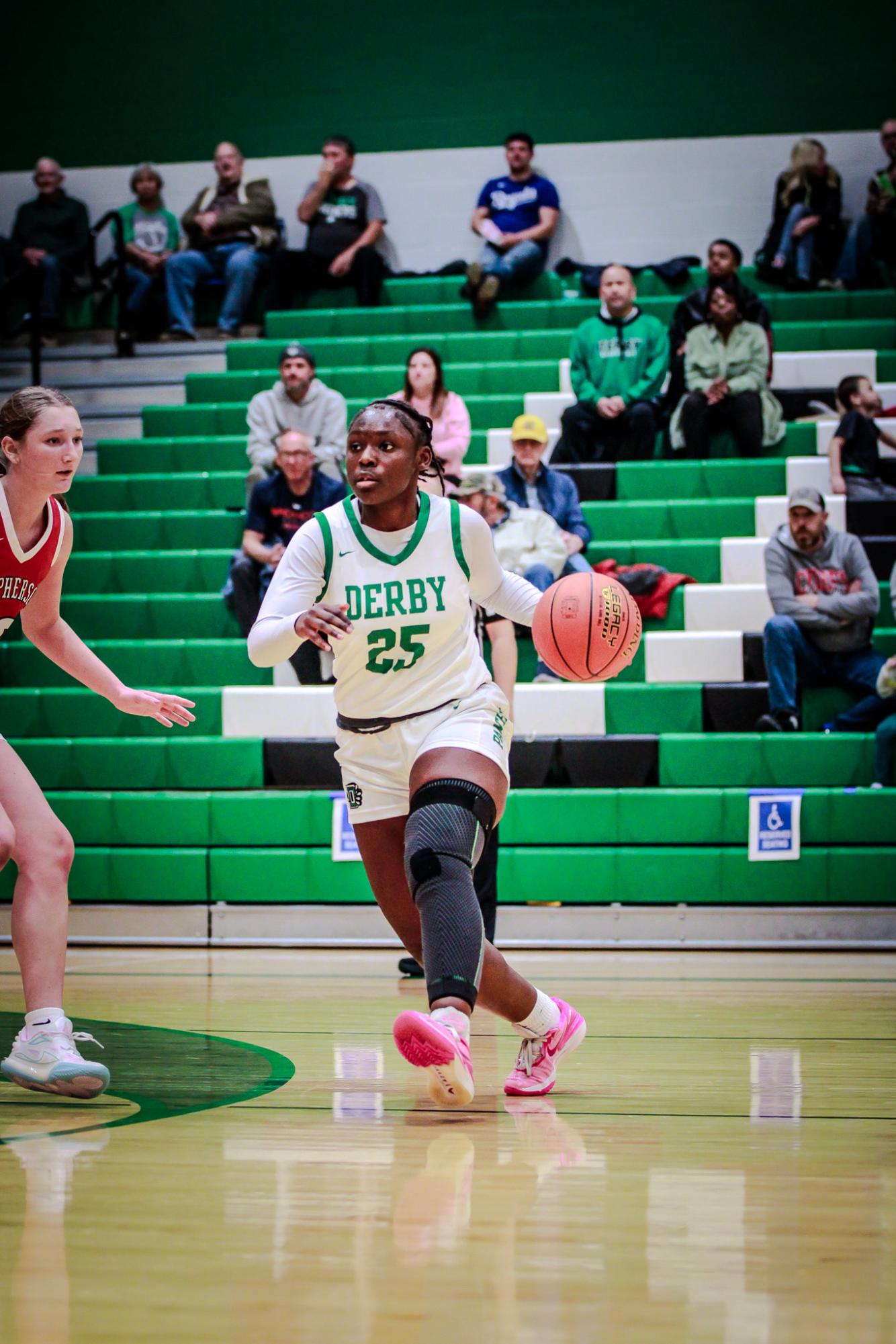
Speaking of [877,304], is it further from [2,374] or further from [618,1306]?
[618,1306]

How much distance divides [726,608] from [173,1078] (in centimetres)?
469

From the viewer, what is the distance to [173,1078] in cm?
323

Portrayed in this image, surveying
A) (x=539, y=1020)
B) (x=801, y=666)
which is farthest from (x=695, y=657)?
(x=539, y=1020)

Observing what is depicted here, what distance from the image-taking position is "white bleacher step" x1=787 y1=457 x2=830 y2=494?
795cm

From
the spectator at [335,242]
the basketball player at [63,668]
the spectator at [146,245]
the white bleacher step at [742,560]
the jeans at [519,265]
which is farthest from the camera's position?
the spectator at [146,245]

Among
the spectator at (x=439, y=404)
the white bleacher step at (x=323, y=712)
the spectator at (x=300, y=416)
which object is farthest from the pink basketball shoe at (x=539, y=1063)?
the spectator at (x=300, y=416)

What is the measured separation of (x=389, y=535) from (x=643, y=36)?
8630 millimetres

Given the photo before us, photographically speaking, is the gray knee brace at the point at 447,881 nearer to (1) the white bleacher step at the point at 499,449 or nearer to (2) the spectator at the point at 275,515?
(2) the spectator at the point at 275,515

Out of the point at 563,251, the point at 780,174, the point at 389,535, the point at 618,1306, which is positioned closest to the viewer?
the point at 618,1306

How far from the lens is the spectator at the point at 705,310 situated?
820cm

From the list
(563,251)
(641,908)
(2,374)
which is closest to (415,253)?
(563,251)

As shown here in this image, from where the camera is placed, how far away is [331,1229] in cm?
203

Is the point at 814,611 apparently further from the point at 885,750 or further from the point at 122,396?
the point at 122,396

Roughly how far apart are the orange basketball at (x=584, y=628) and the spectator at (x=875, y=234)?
272 inches
